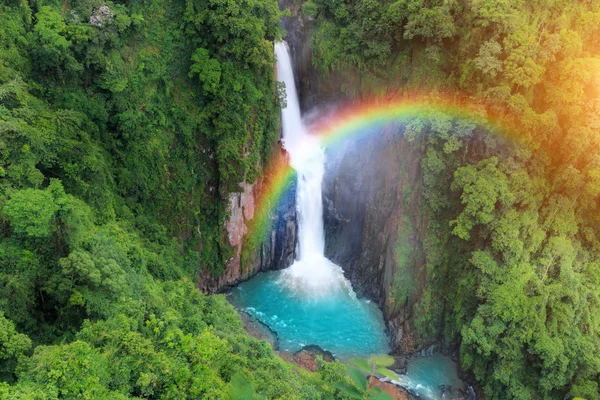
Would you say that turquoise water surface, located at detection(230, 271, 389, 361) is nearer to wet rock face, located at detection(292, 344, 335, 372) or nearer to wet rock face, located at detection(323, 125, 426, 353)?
wet rock face, located at detection(292, 344, 335, 372)

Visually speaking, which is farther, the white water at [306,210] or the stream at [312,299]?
the white water at [306,210]

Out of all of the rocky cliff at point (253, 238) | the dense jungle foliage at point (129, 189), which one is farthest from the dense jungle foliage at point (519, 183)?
the rocky cliff at point (253, 238)

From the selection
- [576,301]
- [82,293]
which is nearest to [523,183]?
[576,301]

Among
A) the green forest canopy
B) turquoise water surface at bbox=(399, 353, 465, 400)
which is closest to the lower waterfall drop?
turquoise water surface at bbox=(399, 353, 465, 400)

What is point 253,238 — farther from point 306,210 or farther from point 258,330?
point 258,330

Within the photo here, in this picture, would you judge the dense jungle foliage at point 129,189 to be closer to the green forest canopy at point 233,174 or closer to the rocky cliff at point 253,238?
the green forest canopy at point 233,174

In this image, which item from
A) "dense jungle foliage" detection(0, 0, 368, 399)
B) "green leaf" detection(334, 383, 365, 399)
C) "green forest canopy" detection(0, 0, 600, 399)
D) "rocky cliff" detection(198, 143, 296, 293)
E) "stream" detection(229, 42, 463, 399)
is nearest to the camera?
"dense jungle foliage" detection(0, 0, 368, 399)
